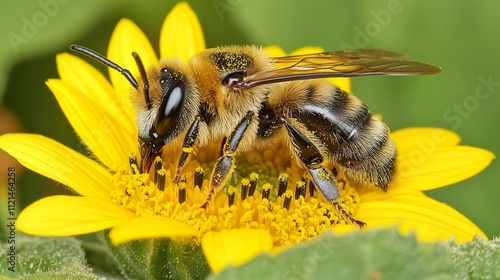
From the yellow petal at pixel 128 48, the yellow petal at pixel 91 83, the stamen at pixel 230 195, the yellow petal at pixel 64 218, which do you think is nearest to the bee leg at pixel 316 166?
the stamen at pixel 230 195

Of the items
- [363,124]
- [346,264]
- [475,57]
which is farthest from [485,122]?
[346,264]

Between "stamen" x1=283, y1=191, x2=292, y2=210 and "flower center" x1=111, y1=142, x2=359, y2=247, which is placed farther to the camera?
"stamen" x1=283, y1=191, x2=292, y2=210

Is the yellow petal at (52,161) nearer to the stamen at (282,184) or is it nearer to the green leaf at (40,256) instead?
the green leaf at (40,256)

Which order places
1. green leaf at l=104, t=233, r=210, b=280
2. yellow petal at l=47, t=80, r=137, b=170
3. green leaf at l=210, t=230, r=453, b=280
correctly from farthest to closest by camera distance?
1. yellow petal at l=47, t=80, r=137, b=170
2. green leaf at l=104, t=233, r=210, b=280
3. green leaf at l=210, t=230, r=453, b=280

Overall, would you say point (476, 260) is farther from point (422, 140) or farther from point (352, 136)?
point (422, 140)

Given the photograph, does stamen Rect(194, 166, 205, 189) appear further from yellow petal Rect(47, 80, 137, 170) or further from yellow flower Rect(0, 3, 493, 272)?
yellow petal Rect(47, 80, 137, 170)

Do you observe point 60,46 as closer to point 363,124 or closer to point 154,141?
point 154,141

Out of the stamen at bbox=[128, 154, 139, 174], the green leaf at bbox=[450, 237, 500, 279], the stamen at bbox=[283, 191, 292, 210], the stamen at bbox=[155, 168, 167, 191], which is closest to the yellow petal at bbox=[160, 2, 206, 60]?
the stamen at bbox=[128, 154, 139, 174]
